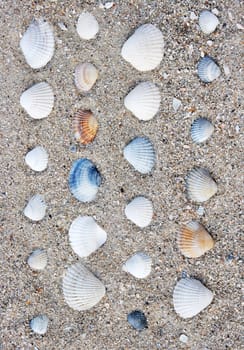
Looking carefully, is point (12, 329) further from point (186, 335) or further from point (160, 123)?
point (160, 123)

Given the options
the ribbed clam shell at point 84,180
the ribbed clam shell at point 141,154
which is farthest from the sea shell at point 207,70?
the ribbed clam shell at point 84,180

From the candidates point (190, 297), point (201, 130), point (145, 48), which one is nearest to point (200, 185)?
point (201, 130)

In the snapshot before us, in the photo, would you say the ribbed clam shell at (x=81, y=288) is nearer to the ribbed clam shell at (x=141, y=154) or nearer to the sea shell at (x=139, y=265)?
the sea shell at (x=139, y=265)

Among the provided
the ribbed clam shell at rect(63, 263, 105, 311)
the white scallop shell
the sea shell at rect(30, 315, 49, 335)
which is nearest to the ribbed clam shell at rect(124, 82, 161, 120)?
the white scallop shell

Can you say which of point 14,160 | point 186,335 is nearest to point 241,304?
point 186,335

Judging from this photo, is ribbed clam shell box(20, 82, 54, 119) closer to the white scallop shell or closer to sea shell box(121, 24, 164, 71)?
the white scallop shell

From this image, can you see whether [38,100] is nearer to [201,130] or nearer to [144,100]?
[144,100]

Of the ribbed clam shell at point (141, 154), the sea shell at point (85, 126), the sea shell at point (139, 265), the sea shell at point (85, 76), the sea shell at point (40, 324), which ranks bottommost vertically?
the sea shell at point (40, 324)
